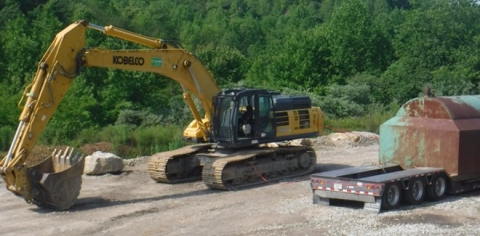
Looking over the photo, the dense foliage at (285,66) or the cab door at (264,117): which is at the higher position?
the dense foliage at (285,66)

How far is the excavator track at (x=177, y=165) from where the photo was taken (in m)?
18.6

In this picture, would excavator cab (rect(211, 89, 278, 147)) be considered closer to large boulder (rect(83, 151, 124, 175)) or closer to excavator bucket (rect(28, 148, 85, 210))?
large boulder (rect(83, 151, 124, 175))

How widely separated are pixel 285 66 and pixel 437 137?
39.0m

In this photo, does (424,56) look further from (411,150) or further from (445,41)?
(411,150)

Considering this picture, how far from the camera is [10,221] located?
14695mm

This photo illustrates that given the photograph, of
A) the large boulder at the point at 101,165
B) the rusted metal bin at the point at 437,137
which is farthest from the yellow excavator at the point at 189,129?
the rusted metal bin at the point at 437,137

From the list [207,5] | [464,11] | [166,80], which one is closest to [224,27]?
[207,5]

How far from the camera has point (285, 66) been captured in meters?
54.4

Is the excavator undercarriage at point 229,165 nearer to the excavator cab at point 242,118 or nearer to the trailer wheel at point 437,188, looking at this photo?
the excavator cab at point 242,118

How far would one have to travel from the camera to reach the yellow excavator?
50.5 feet

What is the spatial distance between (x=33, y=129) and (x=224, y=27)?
260 feet

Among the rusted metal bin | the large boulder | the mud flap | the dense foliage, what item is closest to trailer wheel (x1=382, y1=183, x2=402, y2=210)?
the mud flap

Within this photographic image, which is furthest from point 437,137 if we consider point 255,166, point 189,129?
point 189,129

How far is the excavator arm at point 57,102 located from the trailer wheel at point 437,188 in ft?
22.4
